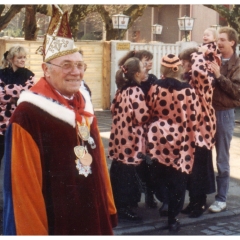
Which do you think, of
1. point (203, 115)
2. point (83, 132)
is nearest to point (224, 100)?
point (203, 115)

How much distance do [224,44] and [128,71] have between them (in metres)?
1.08

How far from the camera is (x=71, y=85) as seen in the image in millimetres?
2793

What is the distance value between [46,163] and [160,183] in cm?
252

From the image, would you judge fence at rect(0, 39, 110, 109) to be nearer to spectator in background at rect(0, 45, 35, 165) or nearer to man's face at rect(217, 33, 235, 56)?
spectator in background at rect(0, 45, 35, 165)

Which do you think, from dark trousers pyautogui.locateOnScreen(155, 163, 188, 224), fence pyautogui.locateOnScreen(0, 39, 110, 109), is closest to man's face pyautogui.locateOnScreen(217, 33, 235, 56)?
Result: dark trousers pyautogui.locateOnScreen(155, 163, 188, 224)

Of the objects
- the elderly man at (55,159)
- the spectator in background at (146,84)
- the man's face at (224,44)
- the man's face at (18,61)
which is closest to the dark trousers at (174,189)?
the spectator in background at (146,84)

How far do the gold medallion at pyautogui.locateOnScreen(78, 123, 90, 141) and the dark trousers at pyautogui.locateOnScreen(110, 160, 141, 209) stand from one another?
7.62ft

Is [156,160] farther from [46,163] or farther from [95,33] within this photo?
[95,33]

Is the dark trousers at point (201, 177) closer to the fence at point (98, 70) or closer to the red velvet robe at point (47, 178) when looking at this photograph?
the red velvet robe at point (47, 178)

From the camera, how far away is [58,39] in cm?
283

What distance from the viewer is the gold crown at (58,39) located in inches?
111

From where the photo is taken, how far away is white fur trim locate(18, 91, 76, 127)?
2.73m

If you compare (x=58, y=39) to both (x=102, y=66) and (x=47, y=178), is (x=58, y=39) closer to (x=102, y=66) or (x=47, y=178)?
(x=47, y=178)

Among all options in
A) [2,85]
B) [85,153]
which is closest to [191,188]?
[2,85]
